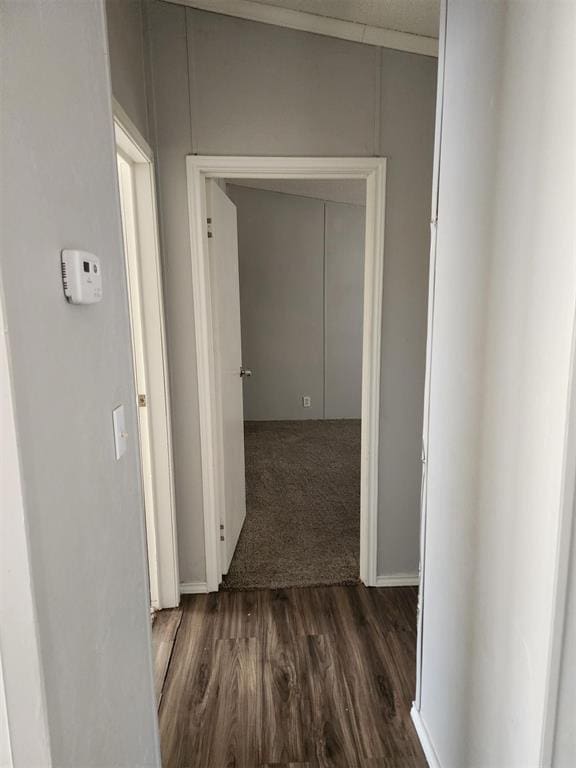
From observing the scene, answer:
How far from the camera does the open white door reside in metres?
2.33

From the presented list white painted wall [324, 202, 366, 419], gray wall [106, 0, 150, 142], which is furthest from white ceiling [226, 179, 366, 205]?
gray wall [106, 0, 150, 142]

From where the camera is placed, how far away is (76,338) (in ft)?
2.78

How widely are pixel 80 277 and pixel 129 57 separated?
56.8 inches

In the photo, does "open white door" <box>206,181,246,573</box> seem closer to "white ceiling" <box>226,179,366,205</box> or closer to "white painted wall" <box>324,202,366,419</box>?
"white ceiling" <box>226,179,366,205</box>

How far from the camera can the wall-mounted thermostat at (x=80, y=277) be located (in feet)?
2.63

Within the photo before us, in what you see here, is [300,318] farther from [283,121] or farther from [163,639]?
[163,639]

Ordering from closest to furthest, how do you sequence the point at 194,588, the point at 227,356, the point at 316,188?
the point at 194,588, the point at 227,356, the point at 316,188

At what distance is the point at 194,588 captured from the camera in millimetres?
2398

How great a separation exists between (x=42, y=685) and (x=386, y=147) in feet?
7.50

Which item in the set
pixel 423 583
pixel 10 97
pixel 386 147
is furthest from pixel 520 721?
pixel 386 147

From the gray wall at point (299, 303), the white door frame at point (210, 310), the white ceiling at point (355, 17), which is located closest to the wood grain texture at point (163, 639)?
the white door frame at point (210, 310)

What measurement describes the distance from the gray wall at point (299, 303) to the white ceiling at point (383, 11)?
3290 millimetres

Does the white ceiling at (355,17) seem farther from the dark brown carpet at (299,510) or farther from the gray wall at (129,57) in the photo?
the dark brown carpet at (299,510)

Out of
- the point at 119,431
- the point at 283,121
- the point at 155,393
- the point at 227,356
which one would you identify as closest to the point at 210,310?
the point at 227,356
